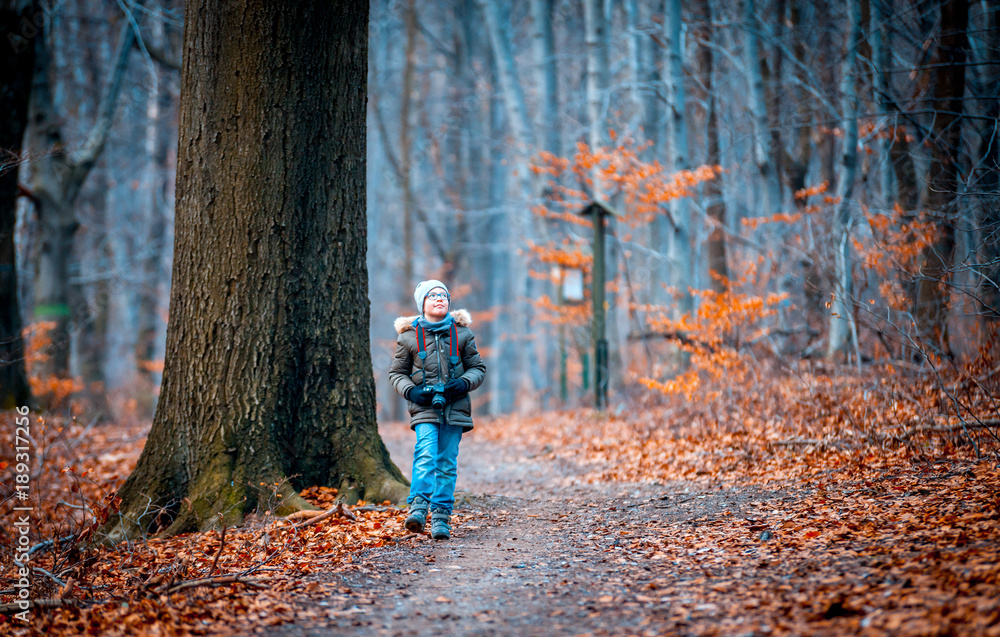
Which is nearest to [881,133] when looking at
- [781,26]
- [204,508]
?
[781,26]

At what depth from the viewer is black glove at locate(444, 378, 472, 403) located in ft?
15.9

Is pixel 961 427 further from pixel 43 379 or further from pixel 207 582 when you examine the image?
pixel 43 379

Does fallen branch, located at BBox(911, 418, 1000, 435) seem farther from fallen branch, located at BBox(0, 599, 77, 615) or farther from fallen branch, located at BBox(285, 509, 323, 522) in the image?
fallen branch, located at BBox(0, 599, 77, 615)

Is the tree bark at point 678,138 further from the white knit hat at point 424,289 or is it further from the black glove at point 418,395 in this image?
the black glove at point 418,395

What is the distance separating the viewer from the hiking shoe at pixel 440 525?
4.82 meters

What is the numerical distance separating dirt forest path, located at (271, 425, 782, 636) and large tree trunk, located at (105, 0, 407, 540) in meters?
1.13

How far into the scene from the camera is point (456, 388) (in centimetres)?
484

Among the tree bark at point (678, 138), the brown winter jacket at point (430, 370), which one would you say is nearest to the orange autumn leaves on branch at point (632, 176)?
the tree bark at point (678, 138)

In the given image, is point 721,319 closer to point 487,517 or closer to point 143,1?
point 487,517

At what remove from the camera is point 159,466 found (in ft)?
17.3

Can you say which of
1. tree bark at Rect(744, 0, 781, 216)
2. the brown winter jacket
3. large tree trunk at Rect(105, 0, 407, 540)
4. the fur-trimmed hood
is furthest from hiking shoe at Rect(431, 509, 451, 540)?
tree bark at Rect(744, 0, 781, 216)

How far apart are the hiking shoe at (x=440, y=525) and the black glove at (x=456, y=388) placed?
841 millimetres

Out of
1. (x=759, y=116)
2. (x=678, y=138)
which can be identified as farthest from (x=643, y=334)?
(x=759, y=116)

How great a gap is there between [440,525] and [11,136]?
8697mm
